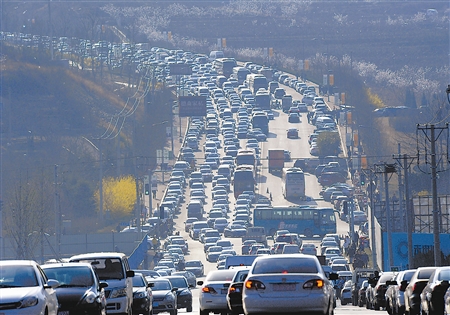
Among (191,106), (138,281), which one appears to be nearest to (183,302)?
(138,281)

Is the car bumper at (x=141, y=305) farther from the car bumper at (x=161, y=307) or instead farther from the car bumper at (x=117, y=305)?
the car bumper at (x=161, y=307)

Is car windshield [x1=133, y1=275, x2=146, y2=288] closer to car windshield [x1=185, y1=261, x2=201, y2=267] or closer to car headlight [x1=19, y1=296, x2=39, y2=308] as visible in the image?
car headlight [x1=19, y1=296, x2=39, y2=308]

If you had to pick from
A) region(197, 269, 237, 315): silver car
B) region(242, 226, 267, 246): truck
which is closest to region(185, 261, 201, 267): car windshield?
region(242, 226, 267, 246): truck

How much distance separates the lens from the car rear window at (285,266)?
1001 inches

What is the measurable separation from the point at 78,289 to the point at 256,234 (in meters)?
79.8

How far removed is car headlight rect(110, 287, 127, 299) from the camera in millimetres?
28109

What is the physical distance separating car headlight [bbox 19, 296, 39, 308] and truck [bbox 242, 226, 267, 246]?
269ft

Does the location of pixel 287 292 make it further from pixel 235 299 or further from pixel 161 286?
pixel 161 286

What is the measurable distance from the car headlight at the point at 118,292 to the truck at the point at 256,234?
245 feet

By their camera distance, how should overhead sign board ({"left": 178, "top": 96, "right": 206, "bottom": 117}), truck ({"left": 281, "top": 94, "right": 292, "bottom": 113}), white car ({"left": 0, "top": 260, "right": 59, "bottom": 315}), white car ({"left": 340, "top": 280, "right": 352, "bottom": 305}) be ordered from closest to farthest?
white car ({"left": 0, "top": 260, "right": 59, "bottom": 315}) < white car ({"left": 340, "top": 280, "right": 352, "bottom": 305}) < overhead sign board ({"left": 178, "top": 96, "right": 206, "bottom": 117}) < truck ({"left": 281, "top": 94, "right": 292, "bottom": 113})

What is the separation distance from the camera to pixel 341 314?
35.6 meters

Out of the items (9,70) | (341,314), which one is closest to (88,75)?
(9,70)

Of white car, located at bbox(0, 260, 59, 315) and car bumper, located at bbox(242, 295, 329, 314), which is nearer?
white car, located at bbox(0, 260, 59, 315)

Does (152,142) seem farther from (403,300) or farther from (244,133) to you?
(403,300)
